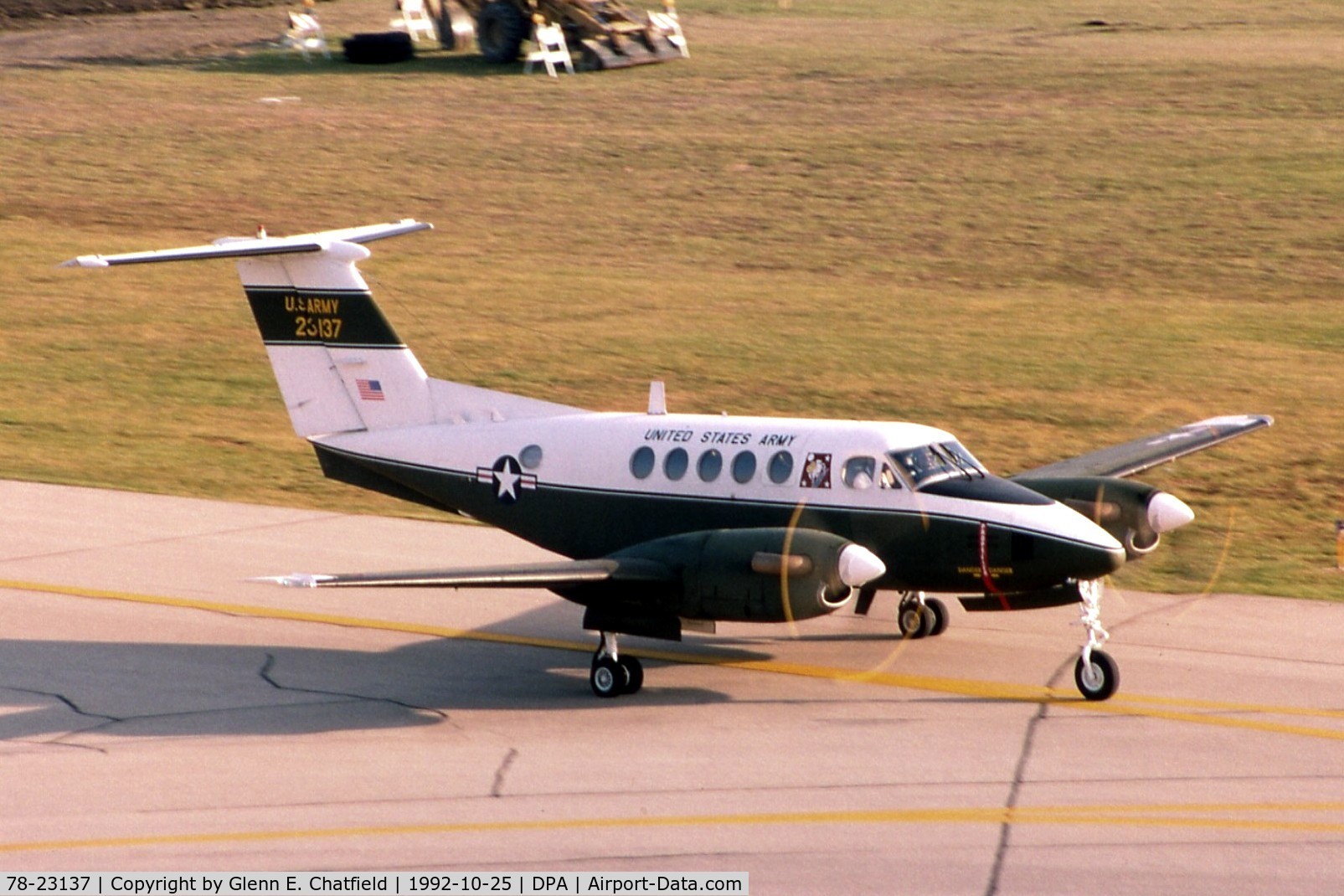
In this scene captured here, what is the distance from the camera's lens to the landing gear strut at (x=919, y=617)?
1766 centimetres

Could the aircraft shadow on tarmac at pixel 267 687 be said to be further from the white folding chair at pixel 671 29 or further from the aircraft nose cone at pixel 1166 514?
the white folding chair at pixel 671 29

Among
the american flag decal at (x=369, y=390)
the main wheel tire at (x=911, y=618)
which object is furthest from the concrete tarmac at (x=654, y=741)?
the american flag decal at (x=369, y=390)

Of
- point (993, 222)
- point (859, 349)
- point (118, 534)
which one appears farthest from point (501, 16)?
point (118, 534)

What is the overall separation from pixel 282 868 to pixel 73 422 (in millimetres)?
18890

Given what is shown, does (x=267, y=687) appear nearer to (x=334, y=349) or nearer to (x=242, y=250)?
(x=334, y=349)

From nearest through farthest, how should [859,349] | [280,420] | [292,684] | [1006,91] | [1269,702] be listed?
[1269,702] → [292,684] → [280,420] → [859,349] → [1006,91]

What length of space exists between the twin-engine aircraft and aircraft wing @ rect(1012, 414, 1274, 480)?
0.04 metres

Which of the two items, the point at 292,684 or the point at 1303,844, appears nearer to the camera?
the point at 1303,844

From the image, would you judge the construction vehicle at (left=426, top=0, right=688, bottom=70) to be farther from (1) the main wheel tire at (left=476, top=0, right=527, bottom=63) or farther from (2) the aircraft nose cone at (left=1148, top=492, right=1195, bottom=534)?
(2) the aircraft nose cone at (left=1148, top=492, right=1195, bottom=534)

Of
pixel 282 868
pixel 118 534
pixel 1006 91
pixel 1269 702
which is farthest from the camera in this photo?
pixel 1006 91

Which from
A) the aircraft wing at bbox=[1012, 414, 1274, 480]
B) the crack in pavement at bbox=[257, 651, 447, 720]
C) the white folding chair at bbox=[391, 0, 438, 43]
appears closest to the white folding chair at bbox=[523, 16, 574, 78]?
the white folding chair at bbox=[391, 0, 438, 43]

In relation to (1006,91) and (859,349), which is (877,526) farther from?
(1006,91)

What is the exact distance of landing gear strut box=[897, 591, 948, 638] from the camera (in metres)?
17.7

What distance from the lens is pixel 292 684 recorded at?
1656 cm
